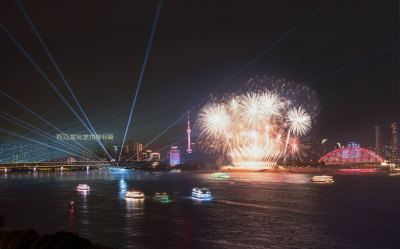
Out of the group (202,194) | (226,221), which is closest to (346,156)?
(202,194)

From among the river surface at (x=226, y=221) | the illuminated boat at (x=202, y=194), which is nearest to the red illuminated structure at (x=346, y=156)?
the river surface at (x=226, y=221)

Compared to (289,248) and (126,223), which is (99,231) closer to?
(126,223)

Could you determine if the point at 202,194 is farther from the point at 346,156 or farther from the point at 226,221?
the point at 346,156

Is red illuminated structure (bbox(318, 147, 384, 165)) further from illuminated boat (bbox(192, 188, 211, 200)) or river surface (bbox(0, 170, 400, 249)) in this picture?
illuminated boat (bbox(192, 188, 211, 200))

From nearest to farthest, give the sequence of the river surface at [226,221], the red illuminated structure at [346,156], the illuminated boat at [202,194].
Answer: the river surface at [226,221] < the illuminated boat at [202,194] < the red illuminated structure at [346,156]

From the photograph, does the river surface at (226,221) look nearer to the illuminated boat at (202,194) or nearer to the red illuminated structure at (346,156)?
the illuminated boat at (202,194)

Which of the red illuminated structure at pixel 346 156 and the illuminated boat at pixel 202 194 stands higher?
the red illuminated structure at pixel 346 156

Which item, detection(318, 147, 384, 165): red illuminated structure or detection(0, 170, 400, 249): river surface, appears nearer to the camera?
detection(0, 170, 400, 249): river surface

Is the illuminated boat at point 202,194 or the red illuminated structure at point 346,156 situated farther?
the red illuminated structure at point 346,156

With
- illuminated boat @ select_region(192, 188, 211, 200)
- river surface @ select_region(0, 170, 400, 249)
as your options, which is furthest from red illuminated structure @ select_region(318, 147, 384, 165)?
illuminated boat @ select_region(192, 188, 211, 200)

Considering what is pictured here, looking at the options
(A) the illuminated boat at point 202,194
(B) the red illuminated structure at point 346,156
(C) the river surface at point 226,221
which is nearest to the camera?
(C) the river surface at point 226,221

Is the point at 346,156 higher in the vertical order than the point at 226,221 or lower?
higher
